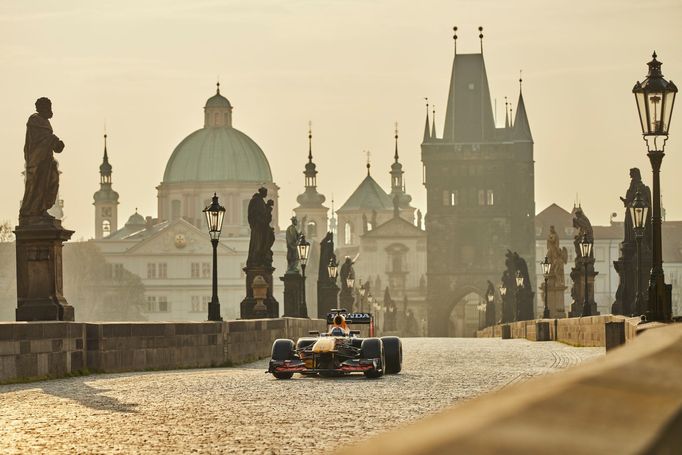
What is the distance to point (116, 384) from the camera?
1775cm

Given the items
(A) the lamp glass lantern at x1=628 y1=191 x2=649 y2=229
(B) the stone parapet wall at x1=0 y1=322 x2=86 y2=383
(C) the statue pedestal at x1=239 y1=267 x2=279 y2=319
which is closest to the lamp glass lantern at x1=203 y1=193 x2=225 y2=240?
(A) the lamp glass lantern at x1=628 y1=191 x2=649 y2=229

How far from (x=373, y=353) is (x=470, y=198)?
130m

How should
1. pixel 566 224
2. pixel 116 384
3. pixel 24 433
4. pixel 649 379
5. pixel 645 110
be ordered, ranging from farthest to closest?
pixel 566 224 < pixel 116 384 < pixel 645 110 < pixel 24 433 < pixel 649 379

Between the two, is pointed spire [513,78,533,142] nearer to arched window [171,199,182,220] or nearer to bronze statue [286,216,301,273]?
arched window [171,199,182,220]

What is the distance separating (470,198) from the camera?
490 ft

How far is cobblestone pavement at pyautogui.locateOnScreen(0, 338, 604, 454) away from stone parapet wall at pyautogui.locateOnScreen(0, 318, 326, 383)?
459mm

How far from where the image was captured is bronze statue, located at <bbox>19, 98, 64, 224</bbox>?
22.7 meters

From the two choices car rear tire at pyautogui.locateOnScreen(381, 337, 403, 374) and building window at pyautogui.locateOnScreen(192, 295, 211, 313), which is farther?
building window at pyautogui.locateOnScreen(192, 295, 211, 313)

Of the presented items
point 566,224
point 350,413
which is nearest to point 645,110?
point 350,413

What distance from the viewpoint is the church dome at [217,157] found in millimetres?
184750

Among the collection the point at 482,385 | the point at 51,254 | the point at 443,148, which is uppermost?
the point at 443,148

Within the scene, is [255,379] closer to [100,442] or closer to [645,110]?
[645,110]

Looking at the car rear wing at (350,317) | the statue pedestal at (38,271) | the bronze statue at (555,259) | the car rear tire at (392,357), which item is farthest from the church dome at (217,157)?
the car rear tire at (392,357)

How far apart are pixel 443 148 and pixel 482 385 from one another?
131 metres
